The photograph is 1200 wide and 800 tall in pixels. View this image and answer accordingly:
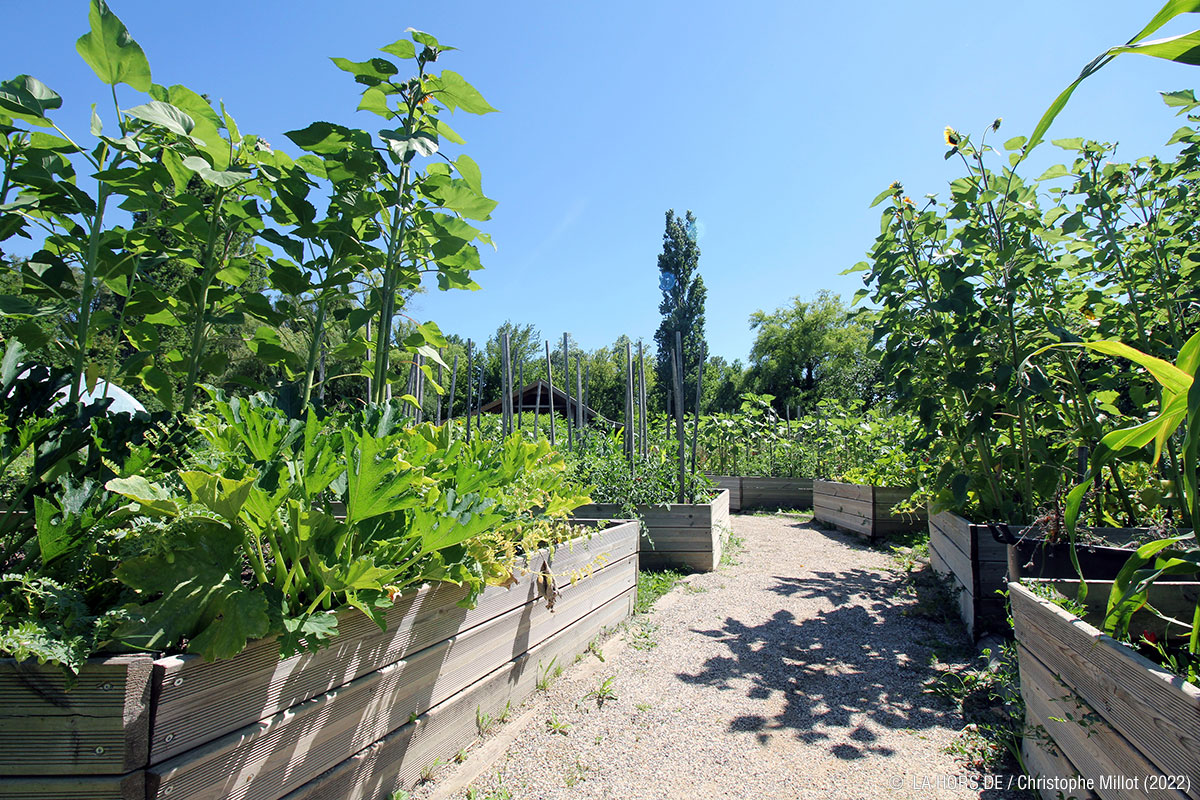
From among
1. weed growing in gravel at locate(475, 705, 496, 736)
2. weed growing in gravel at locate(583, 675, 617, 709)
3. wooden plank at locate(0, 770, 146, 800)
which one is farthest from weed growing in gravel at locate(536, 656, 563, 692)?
wooden plank at locate(0, 770, 146, 800)

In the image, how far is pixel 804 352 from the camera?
3127 centimetres

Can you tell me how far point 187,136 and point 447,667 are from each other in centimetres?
153

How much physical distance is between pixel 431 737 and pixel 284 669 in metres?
0.63

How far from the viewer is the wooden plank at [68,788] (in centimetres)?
89

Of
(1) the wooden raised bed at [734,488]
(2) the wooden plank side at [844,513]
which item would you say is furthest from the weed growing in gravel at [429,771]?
(1) the wooden raised bed at [734,488]

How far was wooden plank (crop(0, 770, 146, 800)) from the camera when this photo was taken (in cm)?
89

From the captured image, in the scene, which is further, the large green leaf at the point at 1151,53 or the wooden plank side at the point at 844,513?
the wooden plank side at the point at 844,513

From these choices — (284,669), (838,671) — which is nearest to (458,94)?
(284,669)

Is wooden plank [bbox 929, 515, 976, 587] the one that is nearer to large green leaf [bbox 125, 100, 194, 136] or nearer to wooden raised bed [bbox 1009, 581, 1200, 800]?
wooden raised bed [bbox 1009, 581, 1200, 800]

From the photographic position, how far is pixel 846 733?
1.98 meters

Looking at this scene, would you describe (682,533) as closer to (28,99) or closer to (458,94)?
(458,94)

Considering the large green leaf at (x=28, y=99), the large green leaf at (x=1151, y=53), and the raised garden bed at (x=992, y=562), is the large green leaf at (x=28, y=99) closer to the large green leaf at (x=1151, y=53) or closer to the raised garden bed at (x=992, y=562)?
the large green leaf at (x=1151, y=53)

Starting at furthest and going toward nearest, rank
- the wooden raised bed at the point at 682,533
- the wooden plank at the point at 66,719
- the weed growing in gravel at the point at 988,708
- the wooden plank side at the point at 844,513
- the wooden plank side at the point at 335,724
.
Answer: the wooden plank side at the point at 844,513 → the wooden raised bed at the point at 682,533 → the weed growing in gravel at the point at 988,708 → the wooden plank side at the point at 335,724 → the wooden plank at the point at 66,719

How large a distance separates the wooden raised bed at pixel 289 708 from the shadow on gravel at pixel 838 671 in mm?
911
